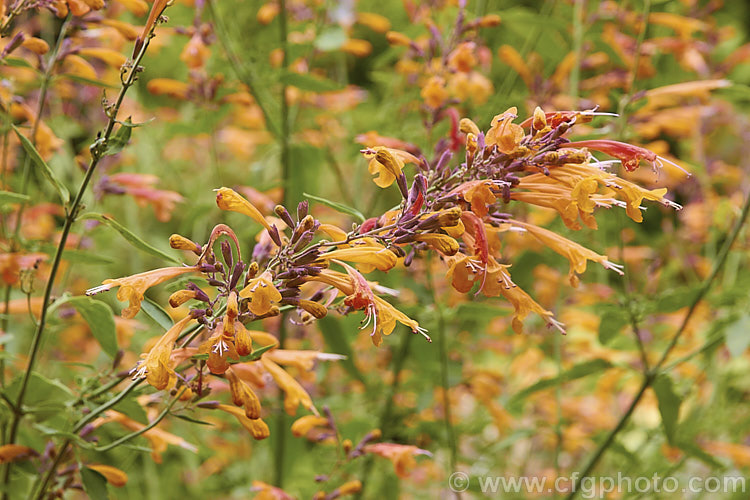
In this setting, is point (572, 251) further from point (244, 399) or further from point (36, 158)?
point (36, 158)

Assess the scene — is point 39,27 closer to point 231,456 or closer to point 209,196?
point 209,196

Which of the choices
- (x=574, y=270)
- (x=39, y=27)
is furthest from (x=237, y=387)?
(x=39, y=27)

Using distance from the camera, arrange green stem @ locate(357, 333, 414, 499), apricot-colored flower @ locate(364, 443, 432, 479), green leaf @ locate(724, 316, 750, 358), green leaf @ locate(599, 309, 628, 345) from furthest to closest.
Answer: green stem @ locate(357, 333, 414, 499) → green leaf @ locate(599, 309, 628, 345) → green leaf @ locate(724, 316, 750, 358) → apricot-colored flower @ locate(364, 443, 432, 479)

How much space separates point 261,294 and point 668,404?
1.27 metres

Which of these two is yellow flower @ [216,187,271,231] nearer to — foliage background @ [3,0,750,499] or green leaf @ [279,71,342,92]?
foliage background @ [3,0,750,499]

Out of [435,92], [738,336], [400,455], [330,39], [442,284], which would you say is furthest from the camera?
[442,284]

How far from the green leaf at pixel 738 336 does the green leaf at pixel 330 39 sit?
4.37 ft

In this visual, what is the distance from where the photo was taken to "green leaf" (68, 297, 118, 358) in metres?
1.20

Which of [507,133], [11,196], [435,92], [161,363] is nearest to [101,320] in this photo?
[11,196]

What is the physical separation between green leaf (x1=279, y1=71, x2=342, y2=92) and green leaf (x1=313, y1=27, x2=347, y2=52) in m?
0.21

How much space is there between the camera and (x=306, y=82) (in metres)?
1.85

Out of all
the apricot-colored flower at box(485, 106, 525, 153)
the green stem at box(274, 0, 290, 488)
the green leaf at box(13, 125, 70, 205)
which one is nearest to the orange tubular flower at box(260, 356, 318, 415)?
Result: the green leaf at box(13, 125, 70, 205)

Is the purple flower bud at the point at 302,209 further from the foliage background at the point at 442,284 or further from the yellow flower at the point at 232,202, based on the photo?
the foliage background at the point at 442,284

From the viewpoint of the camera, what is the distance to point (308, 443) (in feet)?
9.67
